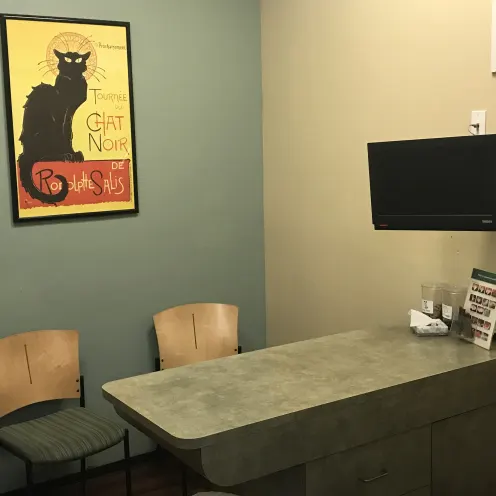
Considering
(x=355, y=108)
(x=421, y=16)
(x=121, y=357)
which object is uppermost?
(x=421, y=16)

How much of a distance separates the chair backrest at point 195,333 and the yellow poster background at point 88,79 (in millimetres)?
562

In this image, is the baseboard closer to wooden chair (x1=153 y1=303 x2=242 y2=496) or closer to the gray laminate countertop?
wooden chair (x1=153 y1=303 x2=242 y2=496)

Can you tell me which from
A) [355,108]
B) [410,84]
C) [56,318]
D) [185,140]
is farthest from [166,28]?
[56,318]

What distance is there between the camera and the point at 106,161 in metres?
3.25

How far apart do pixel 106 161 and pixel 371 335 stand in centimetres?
143

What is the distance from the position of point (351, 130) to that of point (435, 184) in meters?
0.78

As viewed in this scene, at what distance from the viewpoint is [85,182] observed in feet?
10.5

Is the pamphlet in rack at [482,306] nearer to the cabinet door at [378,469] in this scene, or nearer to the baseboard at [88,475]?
the cabinet door at [378,469]

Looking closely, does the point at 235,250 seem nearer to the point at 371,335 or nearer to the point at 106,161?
the point at 106,161

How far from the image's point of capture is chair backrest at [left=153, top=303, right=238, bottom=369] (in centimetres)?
330

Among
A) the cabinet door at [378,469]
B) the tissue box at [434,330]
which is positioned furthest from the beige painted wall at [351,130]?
the cabinet door at [378,469]

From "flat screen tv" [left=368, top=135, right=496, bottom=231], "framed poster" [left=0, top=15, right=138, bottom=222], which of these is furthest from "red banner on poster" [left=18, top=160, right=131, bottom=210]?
"flat screen tv" [left=368, top=135, right=496, bottom=231]

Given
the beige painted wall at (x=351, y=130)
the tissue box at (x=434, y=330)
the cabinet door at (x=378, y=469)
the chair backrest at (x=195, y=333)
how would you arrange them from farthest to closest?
the chair backrest at (x=195, y=333)
the beige painted wall at (x=351, y=130)
the tissue box at (x=434, y=330)
the cabinet door at (x=378, y=469)

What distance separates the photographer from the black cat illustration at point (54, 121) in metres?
3.05
